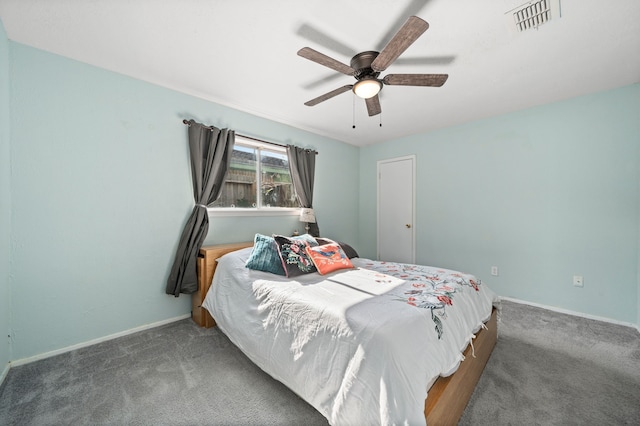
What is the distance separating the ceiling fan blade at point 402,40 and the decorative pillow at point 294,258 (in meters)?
1.62

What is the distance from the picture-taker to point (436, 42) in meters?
1.92

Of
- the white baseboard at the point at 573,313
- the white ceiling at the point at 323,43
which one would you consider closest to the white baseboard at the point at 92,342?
the white ceiling at the point at 323,43

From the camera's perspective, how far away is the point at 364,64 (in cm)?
188

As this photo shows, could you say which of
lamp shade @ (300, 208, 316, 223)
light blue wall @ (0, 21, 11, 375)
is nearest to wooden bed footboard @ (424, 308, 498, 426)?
lamp shade @ (300, 208, 316, 223)

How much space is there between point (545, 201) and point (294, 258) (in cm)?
311

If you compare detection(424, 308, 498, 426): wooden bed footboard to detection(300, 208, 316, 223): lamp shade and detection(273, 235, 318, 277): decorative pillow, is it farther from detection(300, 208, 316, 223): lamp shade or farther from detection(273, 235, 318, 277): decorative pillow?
detection(300, 208, 316, 223): lamp shade

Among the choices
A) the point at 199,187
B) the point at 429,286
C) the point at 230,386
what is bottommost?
the point at 230,386

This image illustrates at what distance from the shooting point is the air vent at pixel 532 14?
157 centimetres

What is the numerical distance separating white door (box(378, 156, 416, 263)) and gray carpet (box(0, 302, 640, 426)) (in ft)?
6.80

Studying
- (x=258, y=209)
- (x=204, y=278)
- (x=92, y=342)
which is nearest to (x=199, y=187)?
(x=258, y=209)

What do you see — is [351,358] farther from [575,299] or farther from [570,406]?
Answer: [575,299]

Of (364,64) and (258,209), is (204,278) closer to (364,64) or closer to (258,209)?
(258,209)

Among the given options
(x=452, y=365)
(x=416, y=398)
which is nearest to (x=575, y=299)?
(x=452, y=365)

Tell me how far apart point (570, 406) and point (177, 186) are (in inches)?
140
